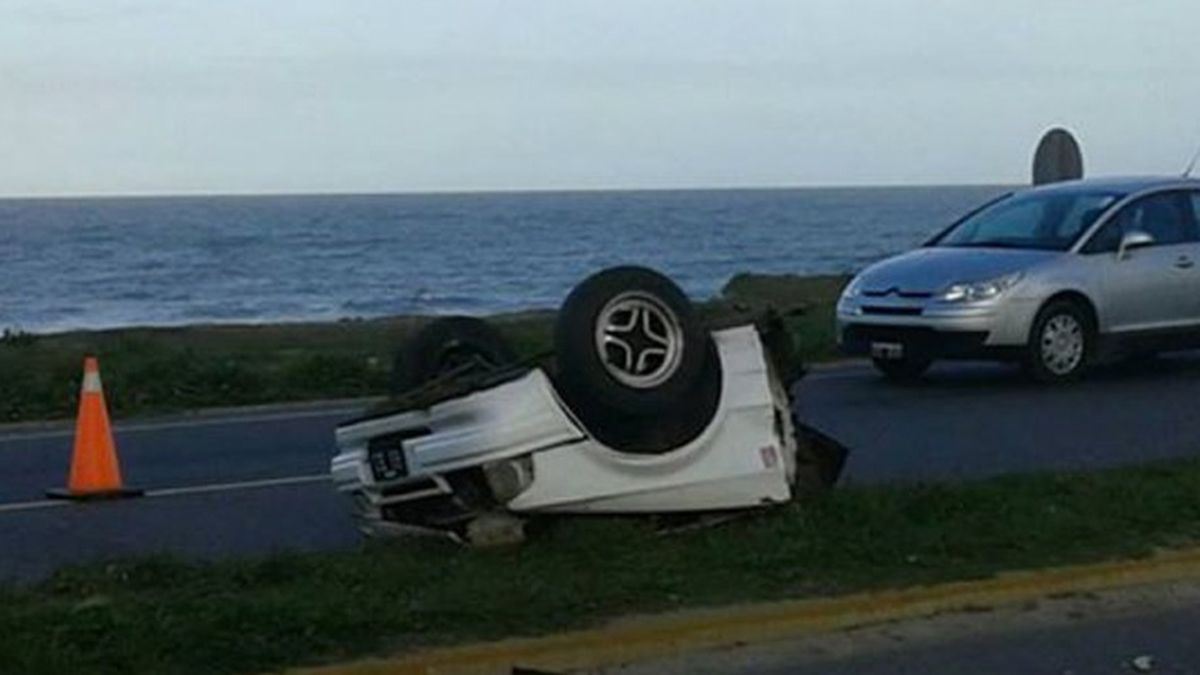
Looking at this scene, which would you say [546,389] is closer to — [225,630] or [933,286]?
[225,630]

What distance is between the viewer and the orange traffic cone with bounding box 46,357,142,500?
510 inches

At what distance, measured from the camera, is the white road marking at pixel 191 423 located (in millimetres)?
16344

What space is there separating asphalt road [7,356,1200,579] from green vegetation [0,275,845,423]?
94cm

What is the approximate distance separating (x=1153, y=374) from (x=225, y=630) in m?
12.3

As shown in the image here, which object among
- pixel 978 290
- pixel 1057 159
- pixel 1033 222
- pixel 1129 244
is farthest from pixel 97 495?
pixel 1057 159

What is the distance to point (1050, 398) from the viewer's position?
1728 centimetres

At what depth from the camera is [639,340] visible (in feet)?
32.2

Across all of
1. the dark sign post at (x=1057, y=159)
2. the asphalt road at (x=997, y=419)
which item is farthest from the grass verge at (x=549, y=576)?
the dark sign post at (x=1057, y=159)

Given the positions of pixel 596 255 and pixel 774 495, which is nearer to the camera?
pixel 774 495

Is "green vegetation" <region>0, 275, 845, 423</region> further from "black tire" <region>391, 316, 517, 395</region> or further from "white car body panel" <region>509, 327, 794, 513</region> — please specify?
"white car body panel" <region>509, 327, 794, 513</region>

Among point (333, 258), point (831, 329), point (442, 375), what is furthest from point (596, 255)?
point (442, 375)

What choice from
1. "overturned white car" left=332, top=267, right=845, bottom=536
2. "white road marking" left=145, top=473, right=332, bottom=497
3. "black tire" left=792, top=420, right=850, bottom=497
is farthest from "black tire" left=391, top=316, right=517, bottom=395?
"white road marking" left=145, top=473, right=332, bottom=497

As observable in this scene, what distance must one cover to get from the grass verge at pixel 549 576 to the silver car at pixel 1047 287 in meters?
6.87

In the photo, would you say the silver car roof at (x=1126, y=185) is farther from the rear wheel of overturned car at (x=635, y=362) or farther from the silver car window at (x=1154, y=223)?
the rear wheel of overturned car at (x=635, y=362)
